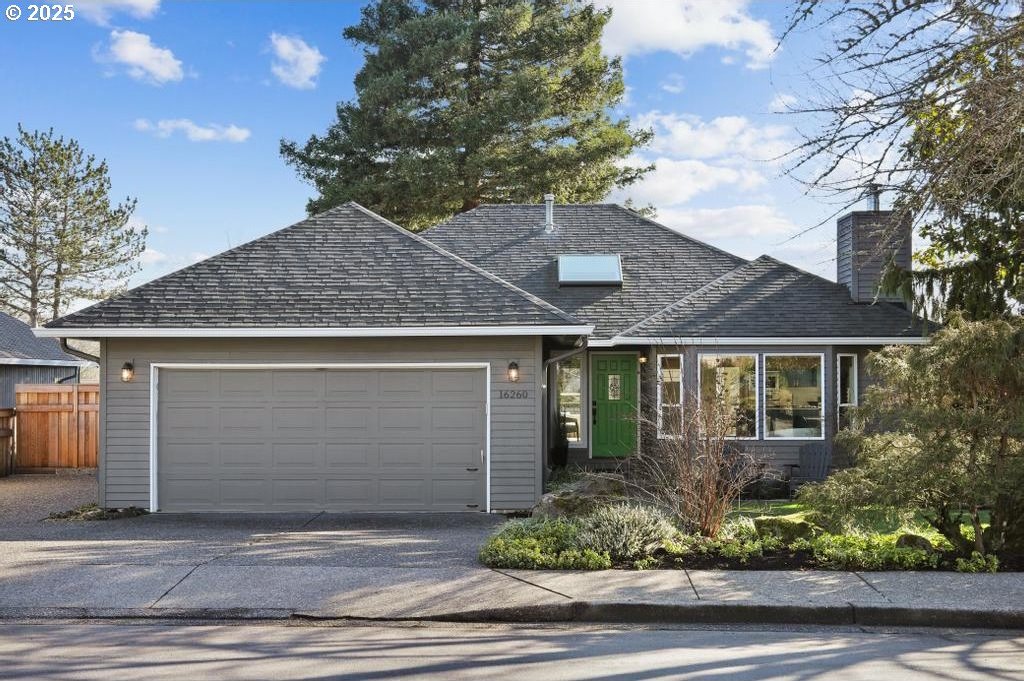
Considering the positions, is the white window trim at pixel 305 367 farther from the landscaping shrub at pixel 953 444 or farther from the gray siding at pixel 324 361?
the landscaping shrub at pixel 953 444

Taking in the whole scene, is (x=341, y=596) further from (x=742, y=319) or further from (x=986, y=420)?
(x=742, y=319)

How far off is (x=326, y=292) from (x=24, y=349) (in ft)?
45.7

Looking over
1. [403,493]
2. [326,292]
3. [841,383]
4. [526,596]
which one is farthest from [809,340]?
[526,596]

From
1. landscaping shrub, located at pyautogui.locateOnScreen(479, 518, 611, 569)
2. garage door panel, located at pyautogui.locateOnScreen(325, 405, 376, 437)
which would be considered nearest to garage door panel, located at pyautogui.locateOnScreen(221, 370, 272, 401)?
garage door panel, located at pyautogui.locateOnScreen(325, 405, 376, 437)

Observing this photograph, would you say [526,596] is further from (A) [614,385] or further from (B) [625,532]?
(A) [614,385]

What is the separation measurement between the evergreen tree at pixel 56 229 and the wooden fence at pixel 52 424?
17.4m

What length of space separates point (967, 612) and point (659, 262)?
40.2 feet

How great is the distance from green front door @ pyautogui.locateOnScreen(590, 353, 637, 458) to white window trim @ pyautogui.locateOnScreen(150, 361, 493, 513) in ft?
16.1

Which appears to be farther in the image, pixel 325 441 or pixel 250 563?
pixel 325 441

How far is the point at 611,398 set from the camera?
16.7 metres

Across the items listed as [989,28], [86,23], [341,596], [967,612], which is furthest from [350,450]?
[86,23]

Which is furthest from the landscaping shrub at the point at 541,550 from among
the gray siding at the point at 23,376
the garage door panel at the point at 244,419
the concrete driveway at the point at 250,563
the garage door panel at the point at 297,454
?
the gray siding at the point at 23,376

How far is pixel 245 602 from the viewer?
22.7 ft

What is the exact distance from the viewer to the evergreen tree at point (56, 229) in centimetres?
3142
